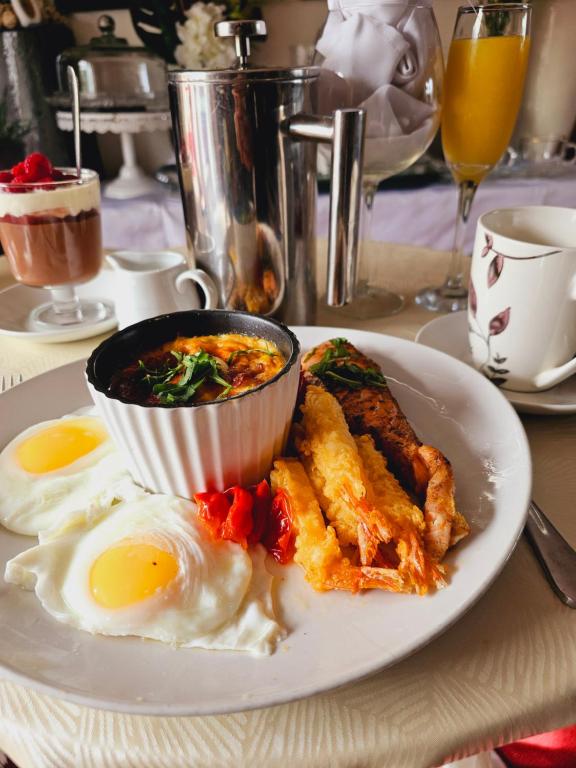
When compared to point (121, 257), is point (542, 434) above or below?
below

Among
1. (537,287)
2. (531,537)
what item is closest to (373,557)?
(531,537)

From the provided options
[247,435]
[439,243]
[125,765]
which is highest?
[247,435]

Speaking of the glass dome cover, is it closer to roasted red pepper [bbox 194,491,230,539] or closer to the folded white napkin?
the folded white napkin

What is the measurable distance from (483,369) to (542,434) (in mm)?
178

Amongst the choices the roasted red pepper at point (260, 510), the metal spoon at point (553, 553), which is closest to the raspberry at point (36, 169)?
the roasted red pepper at point (260, 510)

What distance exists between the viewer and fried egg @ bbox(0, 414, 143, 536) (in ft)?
2.77

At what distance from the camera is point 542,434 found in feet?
3.43

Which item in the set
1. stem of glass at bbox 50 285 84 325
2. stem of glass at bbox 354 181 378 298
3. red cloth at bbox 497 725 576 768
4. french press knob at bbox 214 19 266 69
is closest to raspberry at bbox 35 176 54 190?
stem of glass at bbox 50 285 84 325

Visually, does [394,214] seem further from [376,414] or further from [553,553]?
[553,553]

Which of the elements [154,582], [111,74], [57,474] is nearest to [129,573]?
[154,582]

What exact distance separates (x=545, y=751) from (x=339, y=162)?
1.25m

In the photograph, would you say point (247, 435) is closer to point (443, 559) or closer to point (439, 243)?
point (443, 559)

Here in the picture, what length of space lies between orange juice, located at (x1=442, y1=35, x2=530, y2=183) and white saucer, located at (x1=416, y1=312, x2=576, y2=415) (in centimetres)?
43

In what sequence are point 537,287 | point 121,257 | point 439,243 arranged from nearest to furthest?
point 537,287 → point 121,257 → point 439,243
